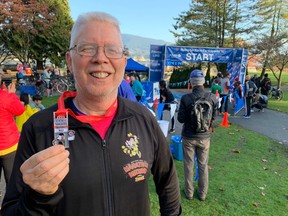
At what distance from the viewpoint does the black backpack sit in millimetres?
3850

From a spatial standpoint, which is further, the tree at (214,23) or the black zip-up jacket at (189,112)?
the tree at (214,23)

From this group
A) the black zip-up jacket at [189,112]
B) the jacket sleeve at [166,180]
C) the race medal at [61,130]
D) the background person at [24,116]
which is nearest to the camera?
the race medal at [61,130]

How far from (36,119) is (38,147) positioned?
0.15 meters

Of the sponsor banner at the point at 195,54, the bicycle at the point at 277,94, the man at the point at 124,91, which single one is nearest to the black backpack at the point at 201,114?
the man at the point at 124,91

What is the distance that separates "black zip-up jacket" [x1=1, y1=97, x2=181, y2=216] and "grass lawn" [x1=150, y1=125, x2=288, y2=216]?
264cm

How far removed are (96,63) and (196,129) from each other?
117 inches

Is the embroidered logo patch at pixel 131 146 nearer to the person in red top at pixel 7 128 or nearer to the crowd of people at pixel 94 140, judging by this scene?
the crowd of people at pixel 94 140

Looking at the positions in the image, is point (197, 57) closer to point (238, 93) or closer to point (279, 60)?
point (238, 93)

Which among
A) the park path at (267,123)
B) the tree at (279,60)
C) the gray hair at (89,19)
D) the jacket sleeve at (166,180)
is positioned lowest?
the park path at (267,123)

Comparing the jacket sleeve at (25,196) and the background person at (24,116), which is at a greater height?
the jacket sleeve at (25,196)

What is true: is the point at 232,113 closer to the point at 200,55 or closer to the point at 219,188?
the point at 200,55

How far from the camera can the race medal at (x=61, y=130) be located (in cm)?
99

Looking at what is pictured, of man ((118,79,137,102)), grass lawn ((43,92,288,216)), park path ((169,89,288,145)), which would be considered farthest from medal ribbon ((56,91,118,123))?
park path ((169,89,288,145))

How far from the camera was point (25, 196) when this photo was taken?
1006mm
